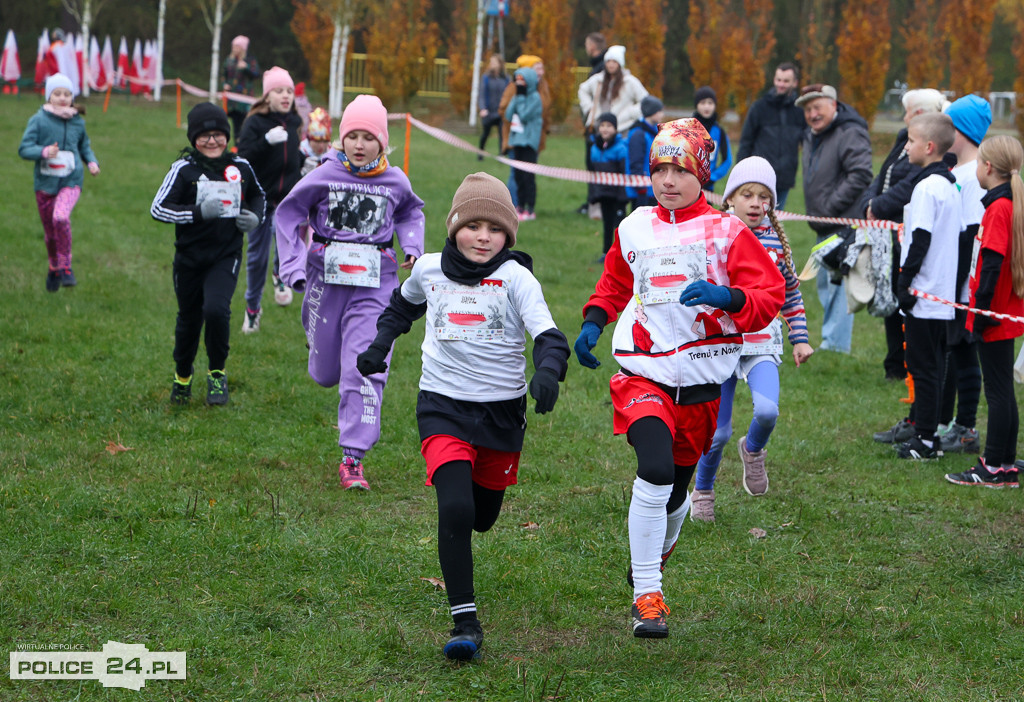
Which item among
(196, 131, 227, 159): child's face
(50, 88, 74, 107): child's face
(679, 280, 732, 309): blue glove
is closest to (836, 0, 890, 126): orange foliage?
(50, 88, 74, 107): child's face

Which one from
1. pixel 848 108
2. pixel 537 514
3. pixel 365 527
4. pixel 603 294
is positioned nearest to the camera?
pixel 603 294

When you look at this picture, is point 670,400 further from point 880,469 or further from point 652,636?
point 880,469

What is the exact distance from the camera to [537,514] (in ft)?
21.0

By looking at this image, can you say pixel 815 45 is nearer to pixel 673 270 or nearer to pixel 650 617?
pixel 673 270

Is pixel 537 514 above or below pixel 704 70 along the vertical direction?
below

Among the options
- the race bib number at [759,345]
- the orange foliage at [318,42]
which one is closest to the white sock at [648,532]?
the race bib number at [759,345]

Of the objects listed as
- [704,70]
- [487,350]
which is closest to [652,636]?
[487,350]

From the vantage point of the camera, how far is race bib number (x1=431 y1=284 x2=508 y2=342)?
458 centimetres

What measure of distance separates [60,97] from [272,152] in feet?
8.82

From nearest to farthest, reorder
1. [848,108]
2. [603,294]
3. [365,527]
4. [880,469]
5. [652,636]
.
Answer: [652,636] → [603,294] → [365,527] → [880,469] → [848,108]

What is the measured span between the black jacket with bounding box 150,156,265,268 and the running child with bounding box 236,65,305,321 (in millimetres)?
1782

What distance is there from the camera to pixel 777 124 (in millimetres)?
12984

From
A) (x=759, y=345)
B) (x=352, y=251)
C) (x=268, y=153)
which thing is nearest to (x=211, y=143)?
(x=352, y=251)

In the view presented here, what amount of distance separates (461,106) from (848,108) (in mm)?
27835
